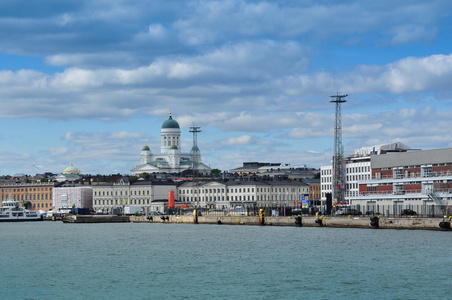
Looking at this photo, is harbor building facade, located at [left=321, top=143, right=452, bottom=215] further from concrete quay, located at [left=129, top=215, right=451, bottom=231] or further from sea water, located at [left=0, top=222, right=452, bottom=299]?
sea water, located at [left=0, top=222, right=452, bottom=299]

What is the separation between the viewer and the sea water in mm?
42906

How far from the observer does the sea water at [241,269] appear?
42.9 m

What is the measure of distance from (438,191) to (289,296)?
56943mm

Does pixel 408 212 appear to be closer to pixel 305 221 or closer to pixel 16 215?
pixel 305 221

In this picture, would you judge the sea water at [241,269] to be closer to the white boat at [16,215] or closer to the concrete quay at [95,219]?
the concrete quay at [95,219]

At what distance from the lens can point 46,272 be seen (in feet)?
174

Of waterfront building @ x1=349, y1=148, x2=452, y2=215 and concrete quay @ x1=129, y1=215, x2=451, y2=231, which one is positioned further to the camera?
waterfront building @ x1=349, y1=148, x2=452, y2=215

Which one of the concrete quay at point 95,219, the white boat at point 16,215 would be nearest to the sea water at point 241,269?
the concrete quay at point 95,219

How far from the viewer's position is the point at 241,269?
5241 cm

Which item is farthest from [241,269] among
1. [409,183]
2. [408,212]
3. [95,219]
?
[95,219]

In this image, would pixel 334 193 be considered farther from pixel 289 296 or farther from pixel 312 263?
pixel 289 296

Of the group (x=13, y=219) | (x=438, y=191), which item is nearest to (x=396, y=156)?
(x=438, y=191)

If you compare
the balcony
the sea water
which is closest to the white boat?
the balcony

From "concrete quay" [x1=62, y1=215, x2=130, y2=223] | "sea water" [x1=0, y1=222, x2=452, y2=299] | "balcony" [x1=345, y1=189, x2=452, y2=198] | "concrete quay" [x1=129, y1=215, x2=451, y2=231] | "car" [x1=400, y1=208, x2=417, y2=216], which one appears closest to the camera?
"sea water" [x1=0, y1=222, x2=452, y2=299]
